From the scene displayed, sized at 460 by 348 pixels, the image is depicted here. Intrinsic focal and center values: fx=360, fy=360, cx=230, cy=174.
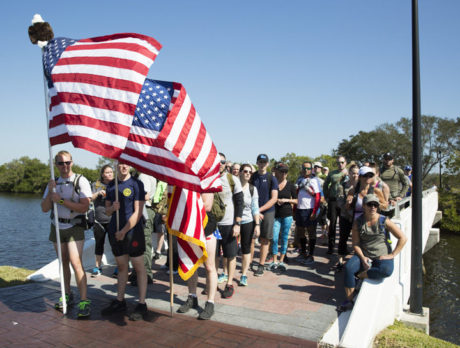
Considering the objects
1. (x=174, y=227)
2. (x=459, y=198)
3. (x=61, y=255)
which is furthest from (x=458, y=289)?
(x=459, y=198)

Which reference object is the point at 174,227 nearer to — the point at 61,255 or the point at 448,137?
the point at 61,255

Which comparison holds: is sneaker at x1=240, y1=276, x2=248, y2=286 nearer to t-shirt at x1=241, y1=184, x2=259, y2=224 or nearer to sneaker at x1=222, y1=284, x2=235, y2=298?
sneaker at x1=222, y1=284, x2=235, y2=298

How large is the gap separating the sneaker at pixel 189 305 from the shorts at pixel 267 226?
80.2 inches

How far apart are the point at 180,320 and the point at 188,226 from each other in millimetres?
1164

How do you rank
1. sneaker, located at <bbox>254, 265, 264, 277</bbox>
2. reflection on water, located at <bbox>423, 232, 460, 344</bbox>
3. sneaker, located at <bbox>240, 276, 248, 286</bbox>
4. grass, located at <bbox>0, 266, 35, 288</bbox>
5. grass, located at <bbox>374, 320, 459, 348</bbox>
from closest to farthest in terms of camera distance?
grass, located at <bbox>374, 320, 459, 348</bbox> → sneaker, located at <bbox>240, 276, 248, 286</bbox> → grass, located at <bbox>0, 266, 35, 288</bbox> → sneaker, located at <bbox>254, 265, 264, 277</bbox> → reflection on water, located at <bbox>423, 232, 460, 344</bbox>

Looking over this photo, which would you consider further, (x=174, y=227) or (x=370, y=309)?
(x=174, y=227)

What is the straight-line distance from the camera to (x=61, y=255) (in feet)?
14.9

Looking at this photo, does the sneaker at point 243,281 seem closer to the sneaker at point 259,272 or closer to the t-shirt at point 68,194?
the sneaker at point 259,272

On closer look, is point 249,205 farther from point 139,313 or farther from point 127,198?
point 139,313

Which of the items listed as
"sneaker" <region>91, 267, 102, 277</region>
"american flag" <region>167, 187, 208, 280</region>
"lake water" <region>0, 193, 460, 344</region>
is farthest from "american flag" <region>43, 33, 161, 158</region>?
"lake water" <region>0, 193, 460, 344</region>

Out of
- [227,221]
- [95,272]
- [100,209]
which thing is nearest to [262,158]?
[227,221]

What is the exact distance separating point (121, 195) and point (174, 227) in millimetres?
790

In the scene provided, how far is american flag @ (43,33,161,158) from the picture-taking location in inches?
152

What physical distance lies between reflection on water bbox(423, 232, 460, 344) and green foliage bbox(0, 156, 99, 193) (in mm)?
69555
